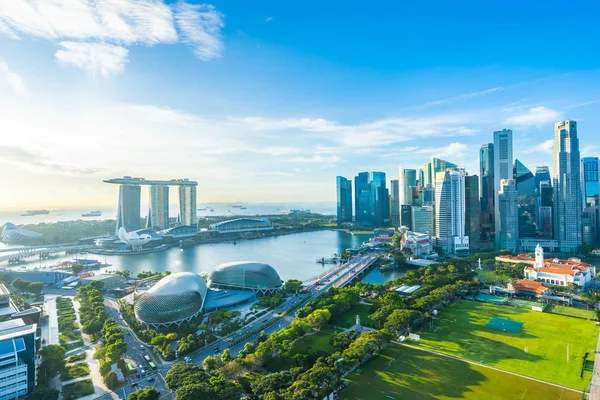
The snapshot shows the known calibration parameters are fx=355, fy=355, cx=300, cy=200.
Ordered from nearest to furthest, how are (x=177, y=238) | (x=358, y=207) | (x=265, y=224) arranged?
(x=177, y=238) → (x=265, y=224) → (x=358, y=207)

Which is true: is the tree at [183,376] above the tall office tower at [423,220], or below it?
below

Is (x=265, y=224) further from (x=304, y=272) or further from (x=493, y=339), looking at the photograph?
(x=493, y=339)

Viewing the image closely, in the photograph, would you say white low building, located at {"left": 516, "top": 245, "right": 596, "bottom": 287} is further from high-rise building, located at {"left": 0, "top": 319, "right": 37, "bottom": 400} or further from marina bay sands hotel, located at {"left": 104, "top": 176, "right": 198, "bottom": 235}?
marina bay sands hotel, located at {"left": 104, "top": 176, "right": 198, "bottom": 235}

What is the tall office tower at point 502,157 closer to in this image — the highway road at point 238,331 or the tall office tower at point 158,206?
the highway road at point 238,331

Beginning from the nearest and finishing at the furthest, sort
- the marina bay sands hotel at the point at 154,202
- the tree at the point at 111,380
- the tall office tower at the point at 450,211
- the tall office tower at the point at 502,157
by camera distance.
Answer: the tree at the point at 111,380
the tall office tower at the point at 450,211
the tall office tower at the point at 502,157
the marina bay sands hotel at the point at 154,202

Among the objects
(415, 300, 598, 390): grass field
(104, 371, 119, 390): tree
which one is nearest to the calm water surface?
(415, 300, 598, 390): grass field

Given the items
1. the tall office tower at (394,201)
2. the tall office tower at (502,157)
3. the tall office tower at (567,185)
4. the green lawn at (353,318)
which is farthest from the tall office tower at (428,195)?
the green lawn at (353,318)

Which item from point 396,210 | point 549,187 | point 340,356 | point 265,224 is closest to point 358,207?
point 396,210
